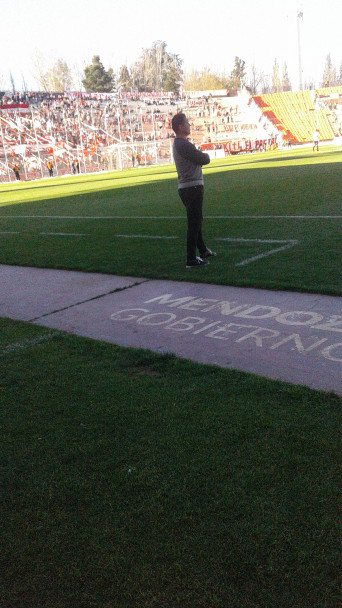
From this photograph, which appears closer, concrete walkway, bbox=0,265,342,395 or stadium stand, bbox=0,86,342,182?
concrete walkway, bbox=0,265,342,395

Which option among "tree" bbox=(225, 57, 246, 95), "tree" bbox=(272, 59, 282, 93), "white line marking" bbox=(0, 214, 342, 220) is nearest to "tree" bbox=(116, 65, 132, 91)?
"tree" bbox=(225, 57, 246, 95)

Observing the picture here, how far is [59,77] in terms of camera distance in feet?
333

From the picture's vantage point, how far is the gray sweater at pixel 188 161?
22.4ft

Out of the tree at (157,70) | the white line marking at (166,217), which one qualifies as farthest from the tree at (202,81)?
the white line marking at (166,217)

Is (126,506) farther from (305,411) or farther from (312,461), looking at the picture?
(305,411)

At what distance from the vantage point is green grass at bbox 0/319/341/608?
208 cm

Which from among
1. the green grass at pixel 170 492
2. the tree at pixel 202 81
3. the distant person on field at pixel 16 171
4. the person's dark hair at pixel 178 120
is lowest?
the green grass at pixel 170 492

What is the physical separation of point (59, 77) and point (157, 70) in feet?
87.2

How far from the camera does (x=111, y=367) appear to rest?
4.17m

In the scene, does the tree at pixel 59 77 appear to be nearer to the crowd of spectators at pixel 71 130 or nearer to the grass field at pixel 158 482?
the crowd of spectators at pixel 71 130

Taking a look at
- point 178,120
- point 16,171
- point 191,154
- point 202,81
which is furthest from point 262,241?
point 202,81

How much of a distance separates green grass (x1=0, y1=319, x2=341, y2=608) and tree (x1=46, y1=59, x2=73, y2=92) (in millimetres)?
102466

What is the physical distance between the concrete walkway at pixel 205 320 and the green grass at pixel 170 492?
0.35 meters

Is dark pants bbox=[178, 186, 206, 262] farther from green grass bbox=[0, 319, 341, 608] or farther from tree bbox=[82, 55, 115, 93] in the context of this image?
tree bbox=[82, 55, 115, 93]
